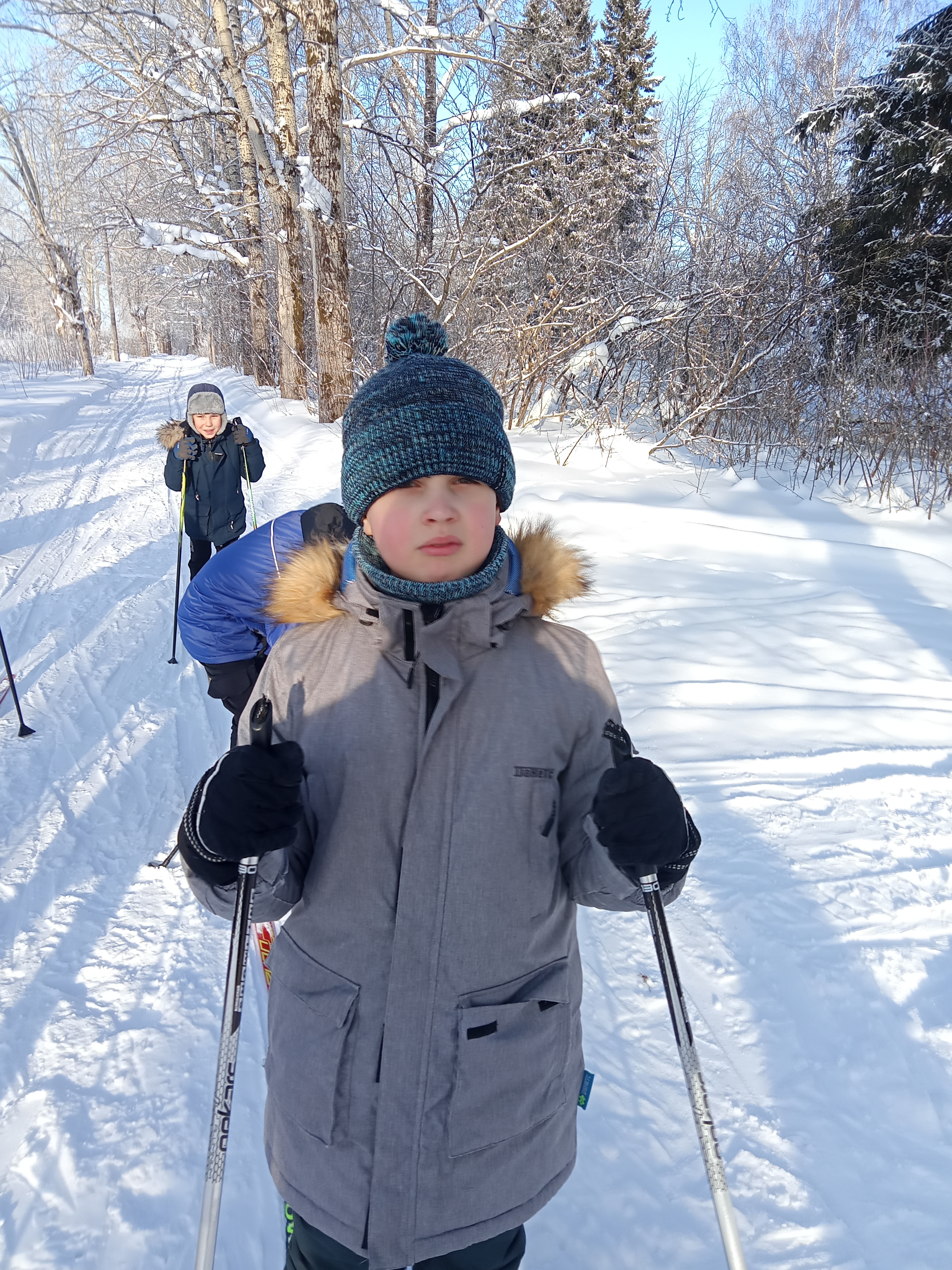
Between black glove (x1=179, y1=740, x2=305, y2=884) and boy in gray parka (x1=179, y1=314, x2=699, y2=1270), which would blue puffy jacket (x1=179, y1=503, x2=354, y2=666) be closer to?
boy in gray parka (x1=179, y1=314, x2=699, y2=1270)

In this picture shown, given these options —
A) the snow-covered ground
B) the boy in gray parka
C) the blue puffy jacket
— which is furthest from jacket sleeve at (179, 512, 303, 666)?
the boy in gray parka

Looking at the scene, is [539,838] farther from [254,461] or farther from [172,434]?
[172,434]

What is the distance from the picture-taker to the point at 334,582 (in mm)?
1295

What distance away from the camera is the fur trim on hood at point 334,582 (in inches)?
50.1

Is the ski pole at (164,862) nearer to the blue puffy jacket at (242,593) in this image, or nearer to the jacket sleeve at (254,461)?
the blue puffy jacket at (242,593)

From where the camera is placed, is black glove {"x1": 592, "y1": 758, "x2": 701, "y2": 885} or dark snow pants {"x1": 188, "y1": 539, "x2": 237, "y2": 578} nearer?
black glove {"x1": 592, "y1": 758, "x2": 701, "y2": 885}

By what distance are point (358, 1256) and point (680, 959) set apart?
1.49 meters

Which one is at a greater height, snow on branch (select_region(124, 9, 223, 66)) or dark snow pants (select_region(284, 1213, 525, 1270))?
snow on branch (select_region(124, 9, 223, 66))

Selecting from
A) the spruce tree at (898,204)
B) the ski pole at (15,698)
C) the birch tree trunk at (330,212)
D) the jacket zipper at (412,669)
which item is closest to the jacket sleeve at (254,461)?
the ski pole at (15,698)

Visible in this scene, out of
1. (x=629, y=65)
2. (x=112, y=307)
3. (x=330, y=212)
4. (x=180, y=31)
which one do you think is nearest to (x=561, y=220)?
(x=330, y=212)

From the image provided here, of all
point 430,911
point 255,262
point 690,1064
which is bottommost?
point 690,1064

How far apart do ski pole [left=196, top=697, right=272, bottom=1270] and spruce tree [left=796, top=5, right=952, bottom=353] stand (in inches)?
336

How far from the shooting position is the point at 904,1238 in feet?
5.27

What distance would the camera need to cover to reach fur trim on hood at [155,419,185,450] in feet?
18.1
